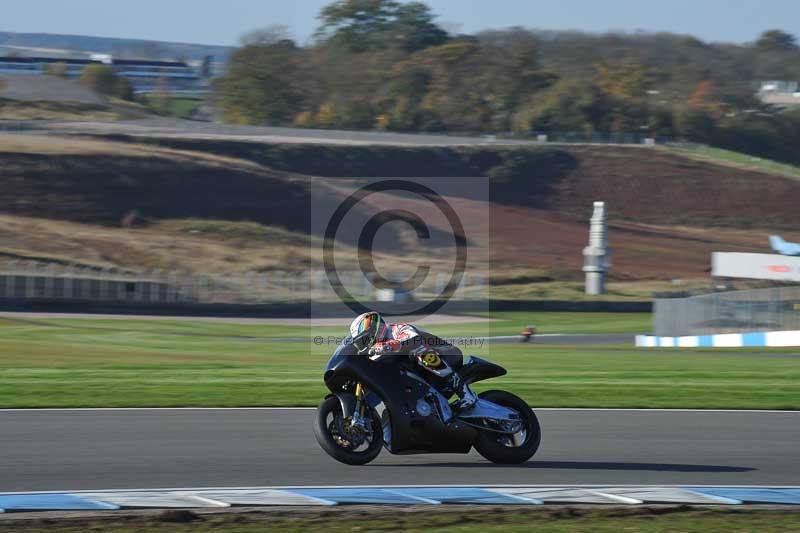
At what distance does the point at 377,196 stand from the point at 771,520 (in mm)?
63604

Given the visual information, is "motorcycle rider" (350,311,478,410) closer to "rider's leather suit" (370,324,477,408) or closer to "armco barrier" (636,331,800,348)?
"rider's leather suit" (370,324,477,408)

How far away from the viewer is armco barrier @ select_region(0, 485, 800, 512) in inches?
336

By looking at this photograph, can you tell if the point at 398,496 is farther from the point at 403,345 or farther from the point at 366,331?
the point at 366,331

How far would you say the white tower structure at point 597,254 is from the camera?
5494 cm

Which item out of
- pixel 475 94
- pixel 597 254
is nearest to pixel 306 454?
pixel 597 254

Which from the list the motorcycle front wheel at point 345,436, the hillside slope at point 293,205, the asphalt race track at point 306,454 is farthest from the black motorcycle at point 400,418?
the hillside slope at point 293,205

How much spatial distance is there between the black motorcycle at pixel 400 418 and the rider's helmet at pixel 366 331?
8 cm

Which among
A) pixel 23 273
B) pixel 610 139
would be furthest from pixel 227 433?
pixel 610 139

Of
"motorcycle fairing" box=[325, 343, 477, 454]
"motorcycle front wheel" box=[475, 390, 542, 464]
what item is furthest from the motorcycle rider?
"motorcycle front wheel" box=[475, 390, 542, 464]

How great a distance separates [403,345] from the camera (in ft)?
32.9

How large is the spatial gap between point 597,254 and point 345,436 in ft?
Answer: 154

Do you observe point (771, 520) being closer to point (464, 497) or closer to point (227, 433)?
point (464, 497)

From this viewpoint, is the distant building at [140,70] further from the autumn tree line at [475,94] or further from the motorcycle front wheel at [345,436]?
the motorcycle front wheel at [345,436]

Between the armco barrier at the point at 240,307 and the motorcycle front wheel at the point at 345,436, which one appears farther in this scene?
the armco barrier at the point at 240,307
